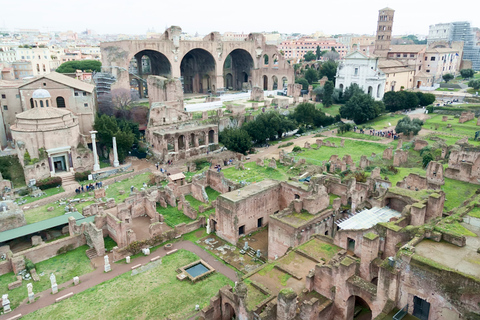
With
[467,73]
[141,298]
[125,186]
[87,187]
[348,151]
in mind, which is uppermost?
[467,73]

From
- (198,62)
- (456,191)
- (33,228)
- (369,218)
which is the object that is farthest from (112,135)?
(198,62)

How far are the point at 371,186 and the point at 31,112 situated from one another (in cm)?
3419

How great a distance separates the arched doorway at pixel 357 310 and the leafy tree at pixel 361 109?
43.4 m

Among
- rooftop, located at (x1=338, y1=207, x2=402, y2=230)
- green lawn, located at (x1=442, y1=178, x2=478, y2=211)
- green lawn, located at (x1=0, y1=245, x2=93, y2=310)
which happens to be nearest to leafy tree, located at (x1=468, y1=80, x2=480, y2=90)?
green lawn, located at (x1=442, y1=178, x2=478, y2=211)

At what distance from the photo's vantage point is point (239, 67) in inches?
3290

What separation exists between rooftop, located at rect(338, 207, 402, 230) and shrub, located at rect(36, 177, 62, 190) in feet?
92.6

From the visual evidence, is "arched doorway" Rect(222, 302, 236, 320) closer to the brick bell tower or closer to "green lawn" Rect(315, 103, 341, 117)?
"green lawn" Rect(315, 103, 341, 117)

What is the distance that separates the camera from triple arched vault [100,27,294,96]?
59.6 m

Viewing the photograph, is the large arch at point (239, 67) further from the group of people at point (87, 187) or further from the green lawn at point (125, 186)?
the group of people at point (87, 187)

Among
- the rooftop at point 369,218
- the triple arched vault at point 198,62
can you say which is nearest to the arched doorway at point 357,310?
the rooftop at point 369,218

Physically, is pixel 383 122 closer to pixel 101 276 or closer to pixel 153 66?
pixel 153 66

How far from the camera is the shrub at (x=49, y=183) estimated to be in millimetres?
35003

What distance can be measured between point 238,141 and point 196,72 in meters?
37.1

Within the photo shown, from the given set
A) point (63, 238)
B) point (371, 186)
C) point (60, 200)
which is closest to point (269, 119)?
point (371, 186)
